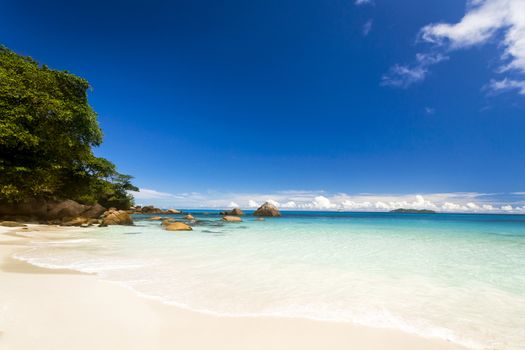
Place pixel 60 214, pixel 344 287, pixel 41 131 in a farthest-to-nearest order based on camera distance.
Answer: pixel 60 214 < pixel 41 131 < pixel 344 287

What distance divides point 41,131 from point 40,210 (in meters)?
10.4

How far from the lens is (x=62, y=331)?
2662mm

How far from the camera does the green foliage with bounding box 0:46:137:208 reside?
512 inches


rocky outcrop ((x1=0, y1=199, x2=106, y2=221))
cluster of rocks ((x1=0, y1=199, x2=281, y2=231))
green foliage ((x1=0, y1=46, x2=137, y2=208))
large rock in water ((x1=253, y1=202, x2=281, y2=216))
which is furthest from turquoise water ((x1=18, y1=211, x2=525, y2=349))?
large rock in water ((x1=253, y1=202, x2=281, y2=216))

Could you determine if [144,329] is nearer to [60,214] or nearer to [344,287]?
[344,287]

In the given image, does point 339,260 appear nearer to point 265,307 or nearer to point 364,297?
point 364,297

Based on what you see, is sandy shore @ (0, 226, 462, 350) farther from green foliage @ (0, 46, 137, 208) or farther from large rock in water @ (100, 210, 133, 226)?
large rock in water @ (100, 210, 133, 226)

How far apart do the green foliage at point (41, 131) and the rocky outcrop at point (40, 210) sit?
1.06m

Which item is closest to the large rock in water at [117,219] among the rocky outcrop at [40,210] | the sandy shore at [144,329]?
the rocky outcrop at [40,210]

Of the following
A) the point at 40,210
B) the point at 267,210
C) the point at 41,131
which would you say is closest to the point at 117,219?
the point at 40,210

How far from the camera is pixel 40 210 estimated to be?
20688 mm

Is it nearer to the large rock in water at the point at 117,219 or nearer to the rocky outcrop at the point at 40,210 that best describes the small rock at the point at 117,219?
the large rock in water at the point at 117,219

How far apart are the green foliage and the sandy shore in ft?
44.4

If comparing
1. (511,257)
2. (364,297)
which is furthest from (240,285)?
(511,257)
